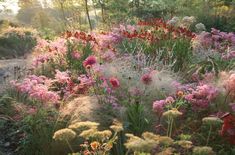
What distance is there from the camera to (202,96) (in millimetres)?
5043

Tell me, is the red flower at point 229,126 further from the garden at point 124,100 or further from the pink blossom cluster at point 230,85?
the pink blossom cluster at point 230,85

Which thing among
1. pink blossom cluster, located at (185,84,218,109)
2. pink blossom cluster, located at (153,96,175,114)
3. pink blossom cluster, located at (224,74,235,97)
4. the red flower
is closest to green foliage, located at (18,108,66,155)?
pink blossom cluster, located at (153,96,175,114)

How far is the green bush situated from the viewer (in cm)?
1475

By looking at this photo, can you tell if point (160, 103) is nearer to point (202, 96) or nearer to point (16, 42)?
point (202, 96)

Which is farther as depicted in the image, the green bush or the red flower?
the green bush

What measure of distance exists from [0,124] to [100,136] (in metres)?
2.78

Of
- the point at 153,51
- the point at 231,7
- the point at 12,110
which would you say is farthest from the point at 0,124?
the point at 231,7

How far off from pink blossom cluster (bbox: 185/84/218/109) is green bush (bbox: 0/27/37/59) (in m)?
10.6

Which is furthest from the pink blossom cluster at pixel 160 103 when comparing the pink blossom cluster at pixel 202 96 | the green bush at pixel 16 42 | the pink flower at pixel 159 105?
the green bush at pixel 16 42

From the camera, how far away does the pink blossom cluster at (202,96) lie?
4.82 m

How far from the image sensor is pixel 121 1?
20938 millimetres

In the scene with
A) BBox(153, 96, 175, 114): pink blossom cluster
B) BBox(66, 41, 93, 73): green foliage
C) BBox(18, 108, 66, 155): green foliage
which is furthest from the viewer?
BBox(66, 41, 93, 73): green foliage

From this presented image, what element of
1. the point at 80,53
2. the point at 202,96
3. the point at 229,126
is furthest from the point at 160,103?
the point at 80,53

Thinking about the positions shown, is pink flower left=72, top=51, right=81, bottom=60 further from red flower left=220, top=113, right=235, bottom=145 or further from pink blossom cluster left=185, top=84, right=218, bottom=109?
red flower left=220, top=113, right=235, bottom=145
